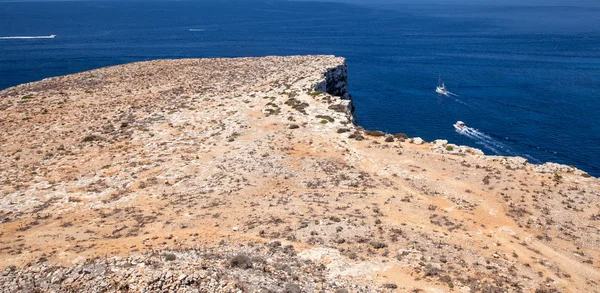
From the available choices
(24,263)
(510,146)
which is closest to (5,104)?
(24,263)

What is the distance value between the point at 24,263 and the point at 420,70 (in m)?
126

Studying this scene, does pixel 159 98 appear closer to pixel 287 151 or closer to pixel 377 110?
pixel 287 151

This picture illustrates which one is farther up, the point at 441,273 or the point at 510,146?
the point at 441,273

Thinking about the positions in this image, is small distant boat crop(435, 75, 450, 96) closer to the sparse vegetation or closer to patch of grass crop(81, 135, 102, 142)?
patch of grass crop(81, 135, 102, 142)

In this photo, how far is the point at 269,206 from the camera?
2834 centimetres

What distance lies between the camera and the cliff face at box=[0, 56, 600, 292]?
2009 cm

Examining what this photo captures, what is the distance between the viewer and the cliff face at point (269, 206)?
20.1 meters

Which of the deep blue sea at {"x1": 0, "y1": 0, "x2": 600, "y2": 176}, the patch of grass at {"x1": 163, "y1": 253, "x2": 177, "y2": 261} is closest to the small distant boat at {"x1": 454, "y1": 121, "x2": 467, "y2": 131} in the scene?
the deep blue sea at {"x1": 0, "y1": 0, "x2": 600, "y2": 176}

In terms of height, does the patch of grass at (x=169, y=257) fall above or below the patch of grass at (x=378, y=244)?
above

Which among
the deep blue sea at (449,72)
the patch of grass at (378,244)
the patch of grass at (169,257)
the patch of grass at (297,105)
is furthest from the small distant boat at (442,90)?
the patch of grass at (169,257)

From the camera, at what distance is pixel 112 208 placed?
94.8ft

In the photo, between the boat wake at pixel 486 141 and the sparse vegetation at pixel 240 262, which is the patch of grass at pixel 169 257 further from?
the boat wake at pixel 486 141

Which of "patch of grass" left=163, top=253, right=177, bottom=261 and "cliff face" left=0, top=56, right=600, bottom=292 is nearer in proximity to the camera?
"patch of grass" left=163, top=253, right=177, bottom=261

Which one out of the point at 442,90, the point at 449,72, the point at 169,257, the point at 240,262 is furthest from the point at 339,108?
the point at 449,72
